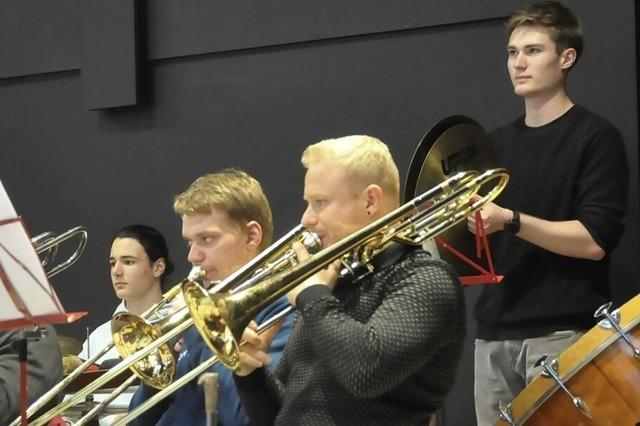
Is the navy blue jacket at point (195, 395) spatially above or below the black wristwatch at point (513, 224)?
below

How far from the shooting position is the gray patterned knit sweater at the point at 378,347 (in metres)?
2.17

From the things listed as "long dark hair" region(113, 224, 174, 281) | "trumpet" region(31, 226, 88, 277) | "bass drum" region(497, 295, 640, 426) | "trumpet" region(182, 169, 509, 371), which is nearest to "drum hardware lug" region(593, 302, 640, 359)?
"bass drum" region(497, 295, 640, 426)

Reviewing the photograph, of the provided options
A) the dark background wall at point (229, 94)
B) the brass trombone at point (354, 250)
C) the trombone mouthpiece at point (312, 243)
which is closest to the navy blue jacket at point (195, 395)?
the brass trombone at point (354, 250)

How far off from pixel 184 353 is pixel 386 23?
2.19 m

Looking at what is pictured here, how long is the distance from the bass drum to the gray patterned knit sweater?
0.65 meters

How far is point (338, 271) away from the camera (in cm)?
238

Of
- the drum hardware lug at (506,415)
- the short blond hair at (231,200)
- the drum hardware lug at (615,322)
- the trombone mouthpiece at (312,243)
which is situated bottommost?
the drum hardware lug at (506,415)

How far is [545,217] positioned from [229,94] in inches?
83.7

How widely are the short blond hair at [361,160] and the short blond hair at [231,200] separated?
581 mm

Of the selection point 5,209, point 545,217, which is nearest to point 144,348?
point 5,209

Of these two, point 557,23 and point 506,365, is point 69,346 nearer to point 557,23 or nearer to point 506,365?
point 506,365

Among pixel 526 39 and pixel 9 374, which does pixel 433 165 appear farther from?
pixel 9 374

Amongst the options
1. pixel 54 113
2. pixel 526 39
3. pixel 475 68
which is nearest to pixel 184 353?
pixel 526 39

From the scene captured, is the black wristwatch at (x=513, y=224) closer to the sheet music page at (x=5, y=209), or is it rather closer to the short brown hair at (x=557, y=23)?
the short brown hair at (x=557, y=23)
